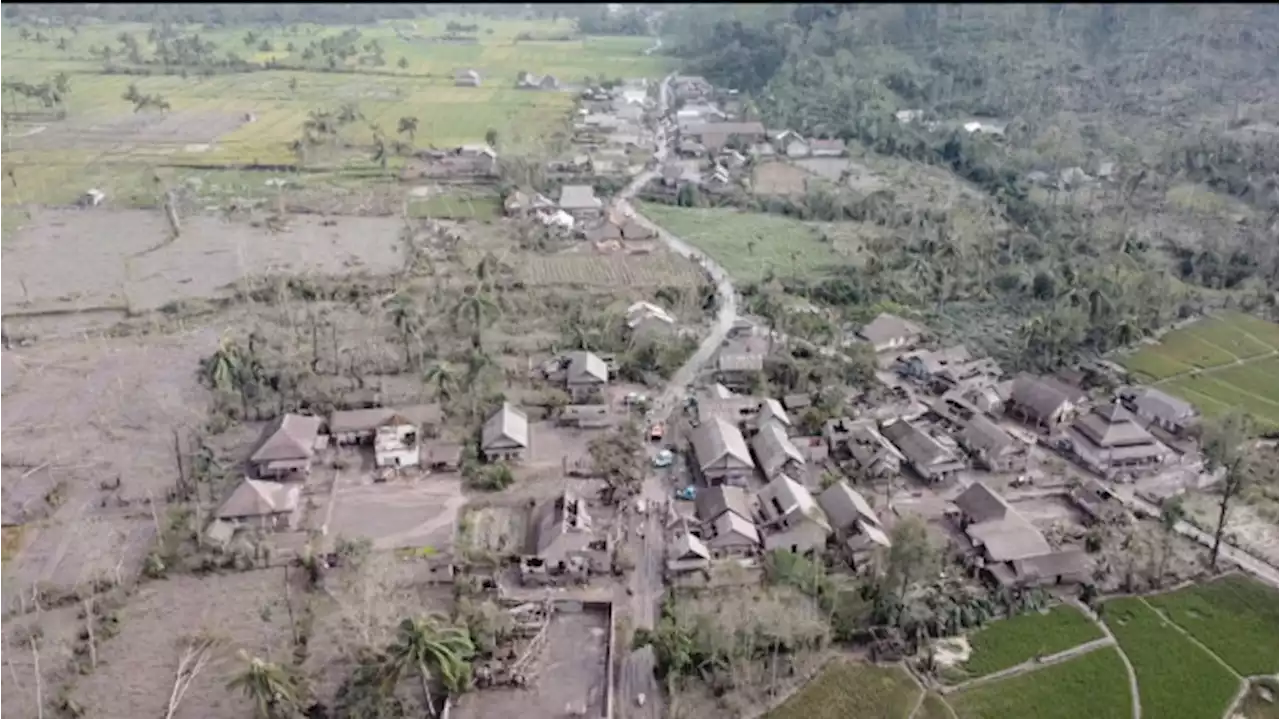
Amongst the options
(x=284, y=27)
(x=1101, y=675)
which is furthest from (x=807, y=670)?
(x=284, y=27)

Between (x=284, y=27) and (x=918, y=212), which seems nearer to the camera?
(x=918, y=212)

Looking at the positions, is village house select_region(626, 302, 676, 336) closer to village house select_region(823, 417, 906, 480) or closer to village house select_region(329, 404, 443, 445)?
village house select_region(823, 417, 906, 480)

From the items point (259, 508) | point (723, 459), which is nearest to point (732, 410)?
point (723, 459)

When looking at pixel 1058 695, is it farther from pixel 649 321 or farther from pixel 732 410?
pixel 649 321

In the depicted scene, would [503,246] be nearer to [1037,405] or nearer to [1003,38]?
[1037,405]

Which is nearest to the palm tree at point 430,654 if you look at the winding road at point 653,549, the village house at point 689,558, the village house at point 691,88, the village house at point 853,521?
the winding road at point 653,549
